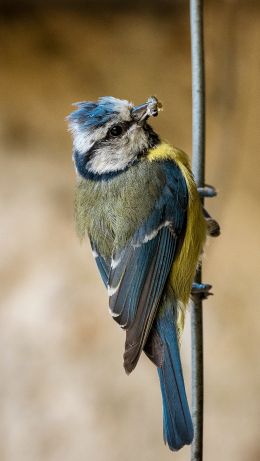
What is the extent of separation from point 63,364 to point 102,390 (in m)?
0.11

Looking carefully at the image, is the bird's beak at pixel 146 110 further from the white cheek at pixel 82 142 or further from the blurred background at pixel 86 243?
the blurred background at pixel 86 243

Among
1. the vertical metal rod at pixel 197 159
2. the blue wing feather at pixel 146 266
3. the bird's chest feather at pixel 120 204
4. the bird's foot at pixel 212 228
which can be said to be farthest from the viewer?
the bird's foot at pixel 212 228

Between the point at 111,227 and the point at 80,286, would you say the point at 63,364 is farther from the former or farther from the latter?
the point at 111,227

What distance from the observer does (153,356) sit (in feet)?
3.56

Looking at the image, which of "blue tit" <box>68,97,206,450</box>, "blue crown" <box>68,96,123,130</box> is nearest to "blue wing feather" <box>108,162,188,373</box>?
"blue tit" <box>68,97,206,450</box>

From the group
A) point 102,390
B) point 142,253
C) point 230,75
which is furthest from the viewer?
point 230,75

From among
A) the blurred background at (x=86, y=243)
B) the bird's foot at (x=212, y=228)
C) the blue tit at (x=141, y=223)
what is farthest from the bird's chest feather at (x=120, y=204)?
the blurred background at (x=86, y=243)

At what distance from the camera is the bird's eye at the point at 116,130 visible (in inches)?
48.2

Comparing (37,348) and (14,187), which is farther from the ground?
(14,187)

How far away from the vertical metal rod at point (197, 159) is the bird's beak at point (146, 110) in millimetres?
166

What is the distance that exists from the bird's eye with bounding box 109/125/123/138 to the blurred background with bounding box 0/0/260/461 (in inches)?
18.9

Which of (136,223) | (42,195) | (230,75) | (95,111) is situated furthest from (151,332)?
(230,75)

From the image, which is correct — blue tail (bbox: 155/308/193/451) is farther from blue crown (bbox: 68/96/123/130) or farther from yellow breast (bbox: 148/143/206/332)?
blue crown (bbox: 68/96/123/130)

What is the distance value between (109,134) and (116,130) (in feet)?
0.04
